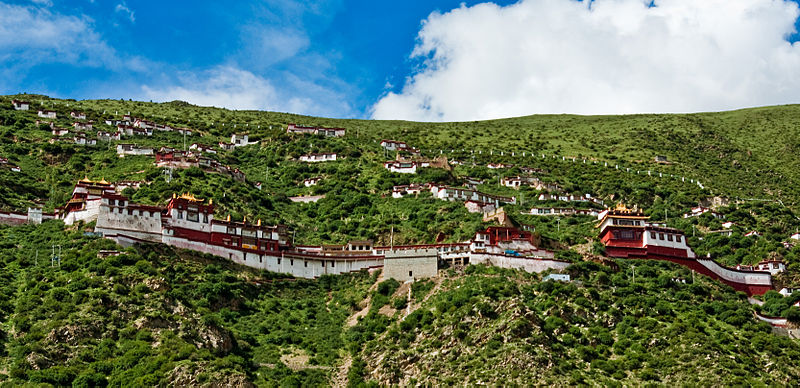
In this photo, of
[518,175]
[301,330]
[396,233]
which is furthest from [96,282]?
[518,175]

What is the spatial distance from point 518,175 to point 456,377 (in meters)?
68.6

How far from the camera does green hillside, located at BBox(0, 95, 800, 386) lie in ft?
200

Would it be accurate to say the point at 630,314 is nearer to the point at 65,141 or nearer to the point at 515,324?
the point at 515,324

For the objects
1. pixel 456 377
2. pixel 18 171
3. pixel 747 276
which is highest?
pixel 18 171

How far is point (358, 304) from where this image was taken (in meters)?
76.1

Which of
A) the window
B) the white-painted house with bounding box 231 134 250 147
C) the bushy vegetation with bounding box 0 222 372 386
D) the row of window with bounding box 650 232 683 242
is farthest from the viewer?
the white-painted house with bounding box 231 134 250 147

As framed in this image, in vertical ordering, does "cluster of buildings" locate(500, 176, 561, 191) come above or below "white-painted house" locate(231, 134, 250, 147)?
below

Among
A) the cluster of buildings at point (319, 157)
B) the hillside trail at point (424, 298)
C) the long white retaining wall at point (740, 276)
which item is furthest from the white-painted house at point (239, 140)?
the long white retaining wall at point (740, 276)

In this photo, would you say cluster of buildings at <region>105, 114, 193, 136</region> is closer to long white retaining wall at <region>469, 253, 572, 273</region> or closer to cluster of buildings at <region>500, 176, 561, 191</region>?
cluster of buildings at <region>500, 176, 561, 191</region>

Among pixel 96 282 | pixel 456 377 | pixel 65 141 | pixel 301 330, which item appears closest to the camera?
pixel 456 377

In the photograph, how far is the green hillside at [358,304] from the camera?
60812 mm

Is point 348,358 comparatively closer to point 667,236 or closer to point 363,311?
point 363,311

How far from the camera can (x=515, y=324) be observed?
64.8 m

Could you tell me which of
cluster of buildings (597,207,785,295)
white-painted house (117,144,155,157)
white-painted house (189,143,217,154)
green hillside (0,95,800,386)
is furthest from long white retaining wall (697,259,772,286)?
white-painted house (117,144,155,157)
